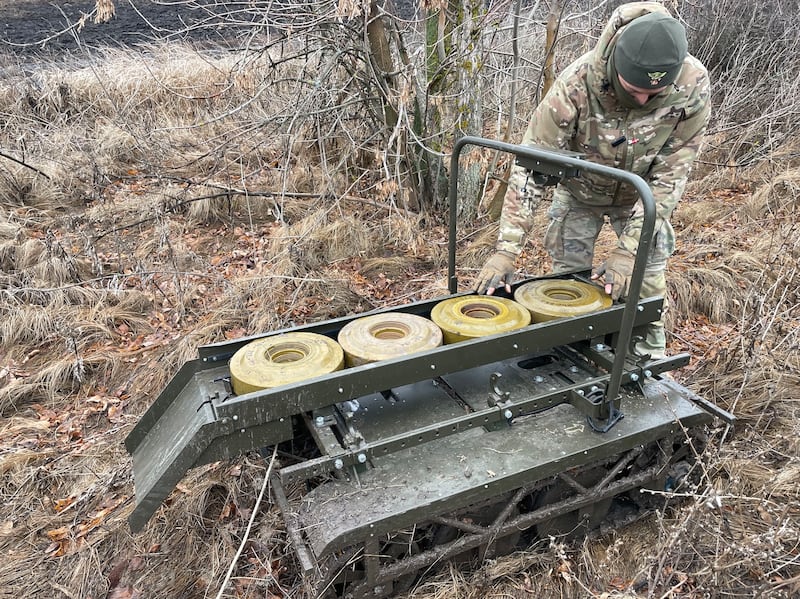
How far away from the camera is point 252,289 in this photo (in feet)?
18.2

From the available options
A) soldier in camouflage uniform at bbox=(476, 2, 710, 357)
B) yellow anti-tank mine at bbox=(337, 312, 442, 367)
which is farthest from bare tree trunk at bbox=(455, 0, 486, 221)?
yellow anti-tank mine at bbox=(337, 312, 442, 367)

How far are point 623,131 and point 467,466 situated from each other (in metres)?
2.21

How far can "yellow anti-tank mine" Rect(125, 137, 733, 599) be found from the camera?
262 centimetres

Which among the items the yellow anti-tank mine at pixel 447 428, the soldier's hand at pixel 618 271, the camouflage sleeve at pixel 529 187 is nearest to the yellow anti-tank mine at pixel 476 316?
the yellow anti-tank mine at pixel 447 428

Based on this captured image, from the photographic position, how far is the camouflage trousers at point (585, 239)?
157 inches

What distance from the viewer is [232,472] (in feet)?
12.1

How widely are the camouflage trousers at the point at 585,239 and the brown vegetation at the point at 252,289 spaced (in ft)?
1.93

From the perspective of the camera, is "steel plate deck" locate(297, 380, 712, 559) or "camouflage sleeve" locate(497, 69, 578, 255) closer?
"steel plate deck" locate(297, 380, 712, 559)

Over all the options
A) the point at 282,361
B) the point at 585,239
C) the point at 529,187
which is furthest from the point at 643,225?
the point at 585,239

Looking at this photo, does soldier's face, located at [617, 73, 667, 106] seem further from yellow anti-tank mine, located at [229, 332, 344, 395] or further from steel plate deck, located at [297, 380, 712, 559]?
yellow anti-tank mine, located at [229, 332, 344, 395]

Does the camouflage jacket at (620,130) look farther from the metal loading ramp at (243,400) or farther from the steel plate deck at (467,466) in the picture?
the steel plate deck at (467,466)

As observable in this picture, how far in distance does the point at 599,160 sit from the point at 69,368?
14.1 feet

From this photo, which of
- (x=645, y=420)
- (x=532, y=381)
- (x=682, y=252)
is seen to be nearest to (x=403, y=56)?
(x=682, y=252)

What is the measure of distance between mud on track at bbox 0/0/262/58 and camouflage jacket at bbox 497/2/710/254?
29.9 feet
